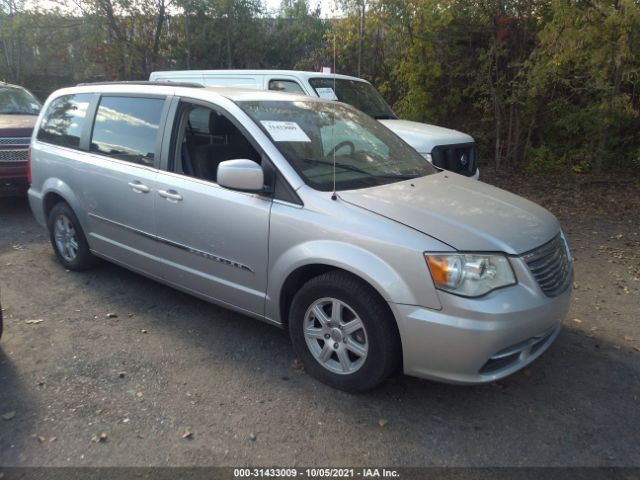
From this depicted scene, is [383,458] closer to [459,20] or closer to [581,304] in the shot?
[581,304]

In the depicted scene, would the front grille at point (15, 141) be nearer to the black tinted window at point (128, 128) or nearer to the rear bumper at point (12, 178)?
the rear bumper at point (12, 178)

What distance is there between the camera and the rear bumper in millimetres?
7133

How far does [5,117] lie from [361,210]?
7154 mm

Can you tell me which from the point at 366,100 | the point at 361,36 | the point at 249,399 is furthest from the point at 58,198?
the point at 361,36

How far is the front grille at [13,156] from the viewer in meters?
7.14

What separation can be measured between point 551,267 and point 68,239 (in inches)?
169

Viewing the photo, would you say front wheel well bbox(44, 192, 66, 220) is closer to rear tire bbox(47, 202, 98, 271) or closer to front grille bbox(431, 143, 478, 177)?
rear tire bbox(47, 202, 98, 271)

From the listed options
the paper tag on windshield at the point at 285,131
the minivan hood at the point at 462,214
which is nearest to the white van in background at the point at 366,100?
the paper tag on windshield at the point at 285,131

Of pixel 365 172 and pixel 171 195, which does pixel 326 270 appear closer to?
pixel 365 172

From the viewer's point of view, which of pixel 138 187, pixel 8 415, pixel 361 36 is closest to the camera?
pixel 8 415

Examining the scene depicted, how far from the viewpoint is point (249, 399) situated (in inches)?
126

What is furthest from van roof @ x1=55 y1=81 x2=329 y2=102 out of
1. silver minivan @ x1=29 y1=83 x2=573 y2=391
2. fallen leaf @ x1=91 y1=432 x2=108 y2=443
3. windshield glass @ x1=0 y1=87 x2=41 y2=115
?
windshield glass @ x1=0 y1=87 x2=41 y2=115

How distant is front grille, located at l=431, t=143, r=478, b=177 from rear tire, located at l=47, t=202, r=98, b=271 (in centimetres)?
405

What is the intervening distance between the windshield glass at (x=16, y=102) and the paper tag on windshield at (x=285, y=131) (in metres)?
6.61
